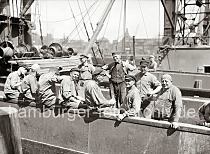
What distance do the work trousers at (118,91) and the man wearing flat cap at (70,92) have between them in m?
1.10

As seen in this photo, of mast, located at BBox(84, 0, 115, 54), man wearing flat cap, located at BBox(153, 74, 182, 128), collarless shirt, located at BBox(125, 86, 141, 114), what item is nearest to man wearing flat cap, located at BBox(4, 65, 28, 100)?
mast, located at BBox(84, 0, 115, 54)

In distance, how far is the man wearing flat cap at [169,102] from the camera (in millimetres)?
6533

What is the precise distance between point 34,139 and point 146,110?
3.50 m

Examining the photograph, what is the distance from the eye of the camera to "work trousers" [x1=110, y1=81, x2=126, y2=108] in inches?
333

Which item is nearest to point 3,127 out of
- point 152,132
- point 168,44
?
point 152,132

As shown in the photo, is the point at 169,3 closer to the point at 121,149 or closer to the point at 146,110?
the point at 146,110

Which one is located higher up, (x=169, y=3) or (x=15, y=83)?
(x=169, y=3)

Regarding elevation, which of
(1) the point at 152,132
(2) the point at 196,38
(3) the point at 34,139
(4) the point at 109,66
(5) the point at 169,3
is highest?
(5) the point at 169,3

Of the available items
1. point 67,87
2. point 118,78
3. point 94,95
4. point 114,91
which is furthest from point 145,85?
point 67,87

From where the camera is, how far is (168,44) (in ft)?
60.4

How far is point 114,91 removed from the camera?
338 inches

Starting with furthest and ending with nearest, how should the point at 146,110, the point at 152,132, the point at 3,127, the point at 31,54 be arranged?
1. the point at 31,54
2. the point at 146,110
3. the point at 152,132
4. the point at 3,127

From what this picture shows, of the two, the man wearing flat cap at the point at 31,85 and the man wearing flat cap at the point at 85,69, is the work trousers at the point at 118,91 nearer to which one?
the man wearing flat cap at the point at 85,69

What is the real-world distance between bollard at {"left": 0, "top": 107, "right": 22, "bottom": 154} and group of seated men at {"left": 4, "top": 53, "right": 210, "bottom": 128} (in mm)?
3676
